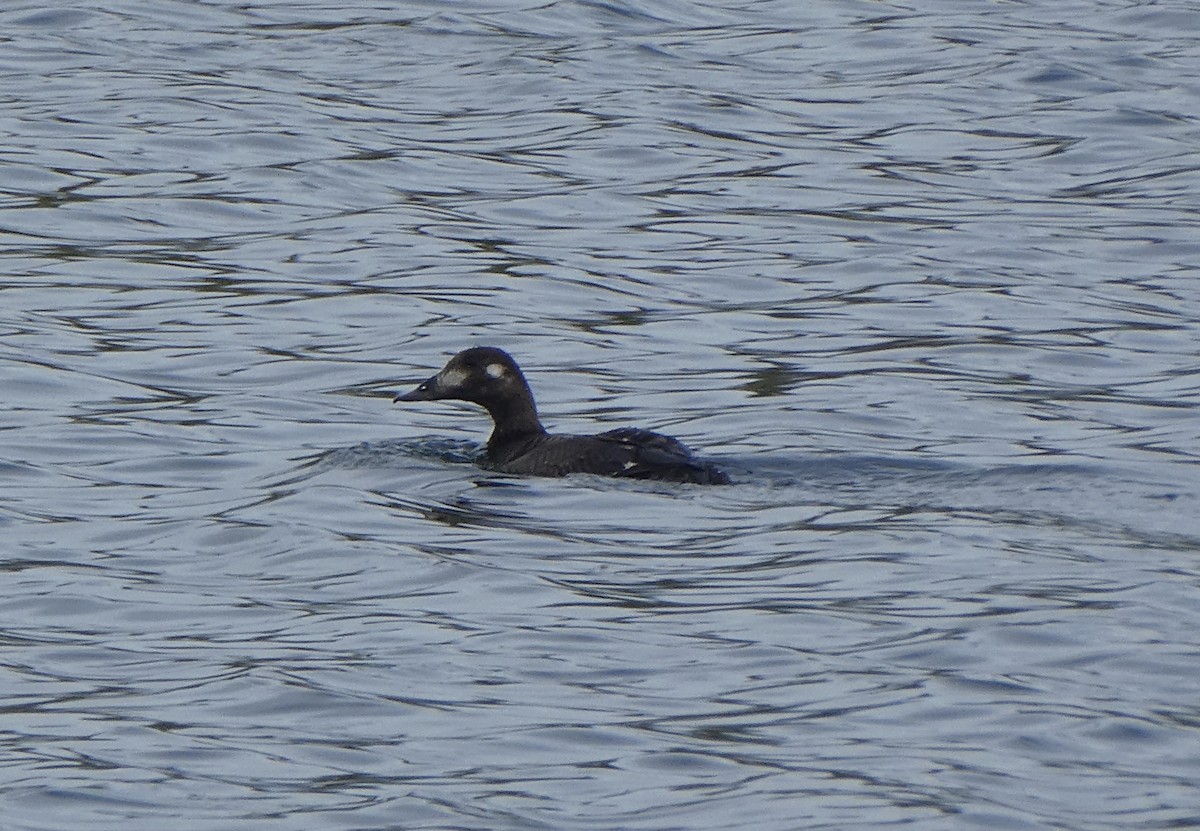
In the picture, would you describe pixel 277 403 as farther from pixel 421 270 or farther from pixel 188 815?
pixel 188 815

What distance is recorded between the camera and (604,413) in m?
Answer: 12.6

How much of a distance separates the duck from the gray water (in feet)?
0.37

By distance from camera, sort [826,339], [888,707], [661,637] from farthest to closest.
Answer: [826,339]
[661,637]
[888,707]

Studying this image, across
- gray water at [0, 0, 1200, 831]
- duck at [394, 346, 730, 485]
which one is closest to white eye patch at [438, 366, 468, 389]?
duck at [394, 346, 730, 485]

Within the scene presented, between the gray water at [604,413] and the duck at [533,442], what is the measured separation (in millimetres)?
113

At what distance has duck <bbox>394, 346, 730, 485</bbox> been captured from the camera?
10703mm

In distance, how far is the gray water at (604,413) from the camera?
740cm

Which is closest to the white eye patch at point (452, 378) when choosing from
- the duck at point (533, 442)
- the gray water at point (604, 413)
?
the duck at point (533, 442)

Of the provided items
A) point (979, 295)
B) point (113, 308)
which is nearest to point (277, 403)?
point (113, 308)

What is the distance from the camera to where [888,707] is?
773 centimetres

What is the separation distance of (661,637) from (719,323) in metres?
5.80

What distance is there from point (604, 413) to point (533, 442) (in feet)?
3.60

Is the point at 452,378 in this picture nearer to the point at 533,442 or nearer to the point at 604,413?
the point at 533,442

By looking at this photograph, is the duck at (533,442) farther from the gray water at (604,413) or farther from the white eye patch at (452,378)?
the gray water at (604,413)
